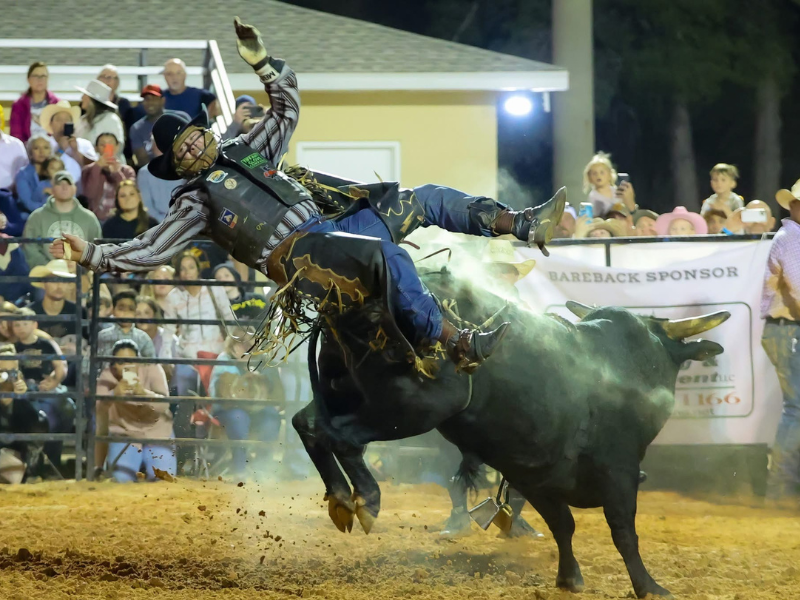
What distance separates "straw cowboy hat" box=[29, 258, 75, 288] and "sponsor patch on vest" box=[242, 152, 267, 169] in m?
4.29

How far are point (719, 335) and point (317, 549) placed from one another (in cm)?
353

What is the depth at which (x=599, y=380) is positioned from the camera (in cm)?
571

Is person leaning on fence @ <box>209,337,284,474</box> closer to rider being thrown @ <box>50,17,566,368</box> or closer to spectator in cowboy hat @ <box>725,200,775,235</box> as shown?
rider being thrown @ <box>50,17,566,368</box>

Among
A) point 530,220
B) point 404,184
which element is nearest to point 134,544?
point 530,220

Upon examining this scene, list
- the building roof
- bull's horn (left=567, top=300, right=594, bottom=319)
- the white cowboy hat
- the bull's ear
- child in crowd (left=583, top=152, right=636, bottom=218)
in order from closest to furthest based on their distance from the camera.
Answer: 1. the bull's ear
2. bull's horn (left=567, top=300, right=594, bottom=319)
3. child in crowd (left=583, top=152, right=636, bottom=218)
4. the white cowboy hat
5. the building roof

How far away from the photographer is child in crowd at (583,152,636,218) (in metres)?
10.4

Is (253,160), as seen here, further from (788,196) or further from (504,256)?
(788,196)

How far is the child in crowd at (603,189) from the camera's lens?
10438mm

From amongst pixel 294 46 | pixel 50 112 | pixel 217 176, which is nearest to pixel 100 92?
pixel 50 112

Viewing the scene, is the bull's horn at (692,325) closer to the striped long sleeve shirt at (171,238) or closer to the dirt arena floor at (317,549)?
the dirt arena floor at (317,549)

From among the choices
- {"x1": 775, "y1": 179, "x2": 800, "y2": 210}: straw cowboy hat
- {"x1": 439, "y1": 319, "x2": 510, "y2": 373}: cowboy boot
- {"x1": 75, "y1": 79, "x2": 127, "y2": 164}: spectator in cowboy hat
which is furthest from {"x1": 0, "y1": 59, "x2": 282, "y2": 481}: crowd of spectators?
{"x1": 775, "y1": 179, "x2": 800, "y2": 210}: straw cowboy hat

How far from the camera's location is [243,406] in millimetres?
8984

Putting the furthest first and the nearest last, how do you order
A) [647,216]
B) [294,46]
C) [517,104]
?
1. [294,46]
2. [517,104]
3. [647,216]

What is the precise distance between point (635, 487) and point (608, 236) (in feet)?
13.0
